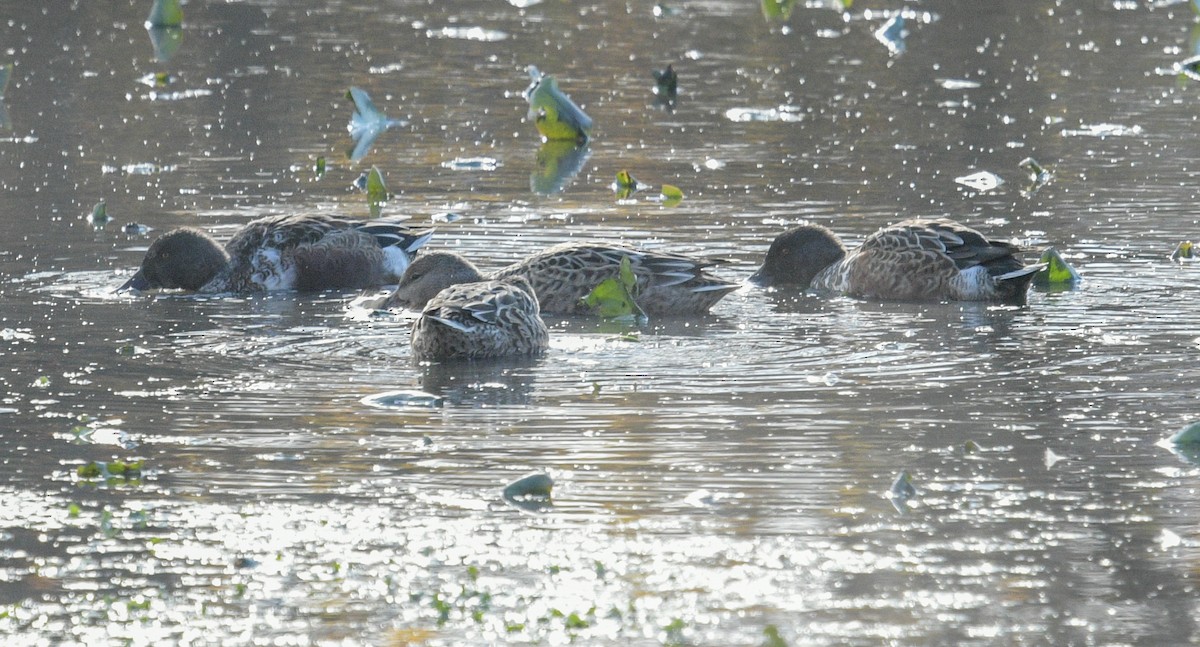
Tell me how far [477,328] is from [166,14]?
18.5 meters

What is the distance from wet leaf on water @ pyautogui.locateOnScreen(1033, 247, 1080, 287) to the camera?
38.4ft

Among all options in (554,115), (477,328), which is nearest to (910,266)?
(477,328)

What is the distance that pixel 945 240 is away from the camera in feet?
38.7

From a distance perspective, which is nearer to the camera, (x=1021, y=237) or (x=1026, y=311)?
(x=1026, y=311)

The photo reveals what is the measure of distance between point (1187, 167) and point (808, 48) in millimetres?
10045

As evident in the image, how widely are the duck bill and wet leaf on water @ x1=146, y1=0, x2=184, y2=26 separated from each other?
15.5 meters

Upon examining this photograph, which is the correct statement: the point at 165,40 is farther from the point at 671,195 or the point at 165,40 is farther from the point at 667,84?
the point at 671,195

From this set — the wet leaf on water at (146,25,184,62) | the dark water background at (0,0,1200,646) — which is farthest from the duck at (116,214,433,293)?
the wet leaf on water at (146,25,184,62)

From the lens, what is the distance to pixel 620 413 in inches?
331

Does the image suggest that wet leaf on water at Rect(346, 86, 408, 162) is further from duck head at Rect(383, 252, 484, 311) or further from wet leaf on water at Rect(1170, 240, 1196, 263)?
wet leaf on water at Rect(1170, 240, 1196, 263)

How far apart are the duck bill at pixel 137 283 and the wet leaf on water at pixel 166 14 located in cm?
1545

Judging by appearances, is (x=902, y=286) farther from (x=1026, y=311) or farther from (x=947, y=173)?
(x=947, y=173)

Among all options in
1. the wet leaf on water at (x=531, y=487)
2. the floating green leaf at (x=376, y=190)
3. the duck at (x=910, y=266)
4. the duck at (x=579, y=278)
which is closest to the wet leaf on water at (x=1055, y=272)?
the duck at (x=910, y=266)

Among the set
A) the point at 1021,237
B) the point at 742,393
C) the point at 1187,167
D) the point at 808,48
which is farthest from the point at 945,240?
the point at 808,48
